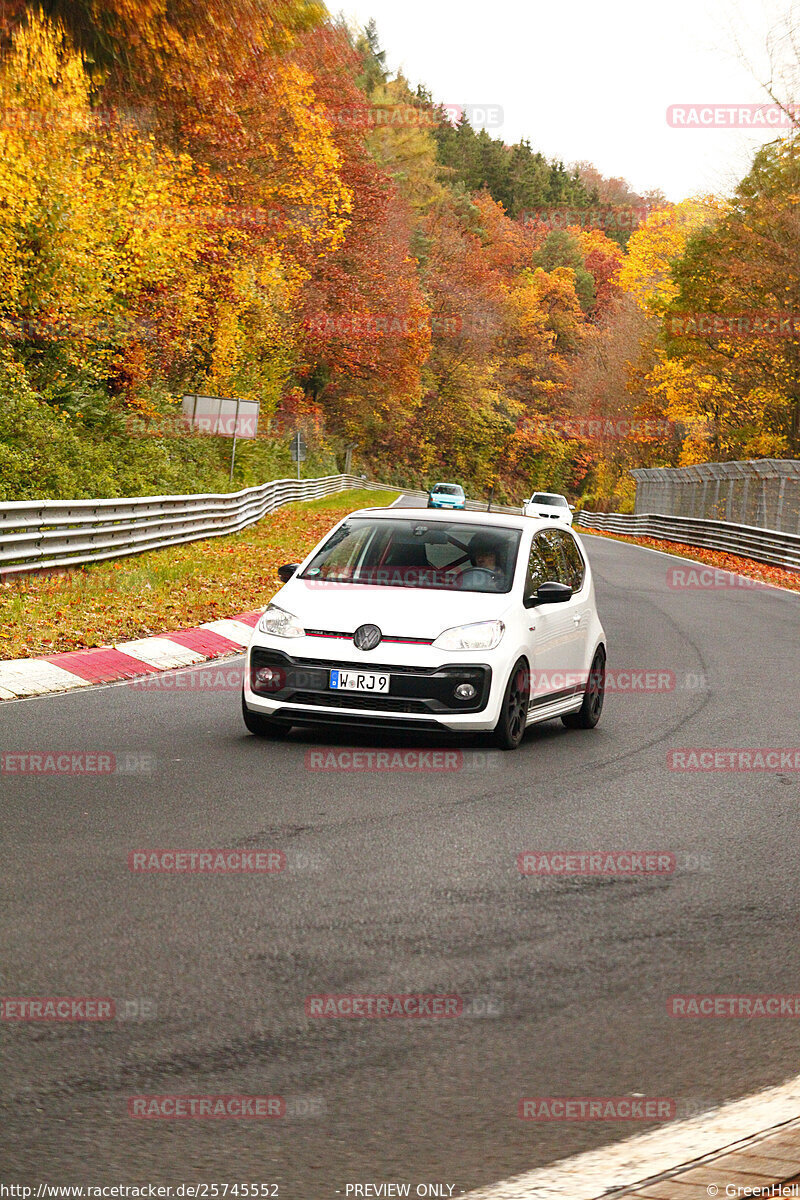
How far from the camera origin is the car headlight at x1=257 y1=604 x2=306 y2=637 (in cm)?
991

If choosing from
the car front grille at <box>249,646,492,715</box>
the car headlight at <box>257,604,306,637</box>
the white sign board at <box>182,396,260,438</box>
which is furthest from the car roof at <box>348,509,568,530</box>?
the white sign board at <box>182,396,260,438</box>

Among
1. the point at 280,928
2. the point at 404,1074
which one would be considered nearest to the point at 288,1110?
the point at 404,1074

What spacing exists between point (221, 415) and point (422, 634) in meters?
31.0

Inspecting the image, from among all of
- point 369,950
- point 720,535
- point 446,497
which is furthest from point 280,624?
point 446,497

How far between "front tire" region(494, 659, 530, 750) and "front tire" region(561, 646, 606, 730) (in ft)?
3.90

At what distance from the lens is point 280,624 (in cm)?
999

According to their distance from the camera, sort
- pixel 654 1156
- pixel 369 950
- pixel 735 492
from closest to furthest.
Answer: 1. pixel 654 1156
2. pixel 369 950
3. pixel 735 492

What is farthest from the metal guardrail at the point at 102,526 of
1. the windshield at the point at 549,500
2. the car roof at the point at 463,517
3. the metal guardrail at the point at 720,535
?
the windshield at the point at 549,500

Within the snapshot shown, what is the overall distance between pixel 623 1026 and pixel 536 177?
15151cm

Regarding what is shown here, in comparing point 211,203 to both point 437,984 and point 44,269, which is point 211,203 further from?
point 437,984

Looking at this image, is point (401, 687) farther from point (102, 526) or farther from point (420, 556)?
point (102, 526)

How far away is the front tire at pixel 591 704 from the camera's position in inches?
454

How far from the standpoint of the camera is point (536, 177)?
149125 millimetres

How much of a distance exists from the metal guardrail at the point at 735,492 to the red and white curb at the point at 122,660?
24.8 meters
